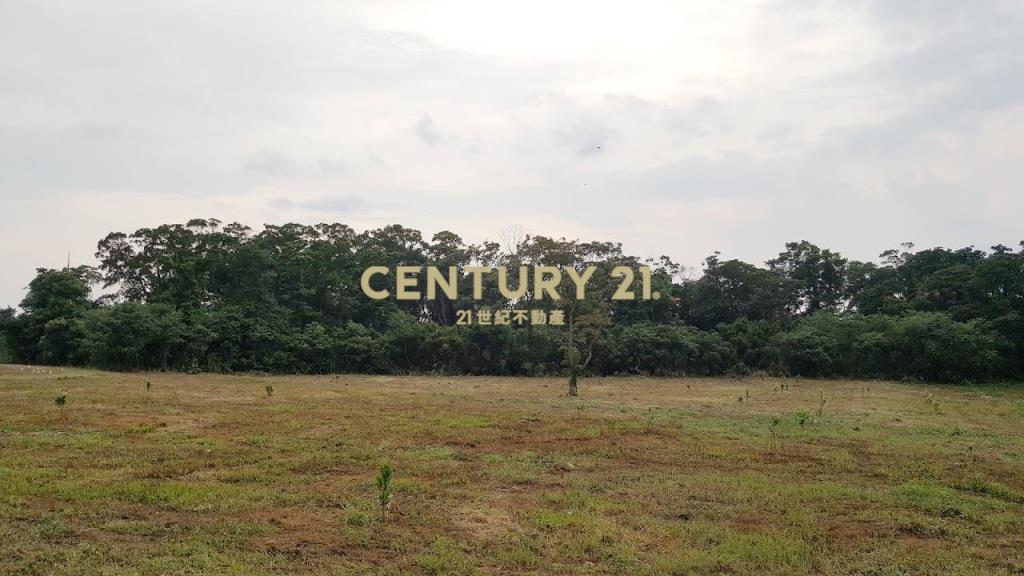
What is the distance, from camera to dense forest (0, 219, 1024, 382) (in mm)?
31250

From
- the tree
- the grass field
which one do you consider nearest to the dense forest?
the tree

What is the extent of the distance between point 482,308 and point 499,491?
101 ft

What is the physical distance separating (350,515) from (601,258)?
36495mm

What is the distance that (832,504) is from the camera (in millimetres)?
8172

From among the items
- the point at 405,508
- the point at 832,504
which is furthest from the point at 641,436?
the point at 405,508

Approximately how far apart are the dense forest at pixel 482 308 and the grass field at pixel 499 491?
485 inches

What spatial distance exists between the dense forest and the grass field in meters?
12.3

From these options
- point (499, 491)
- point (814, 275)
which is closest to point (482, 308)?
point (814, 275)

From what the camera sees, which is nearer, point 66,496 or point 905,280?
point 66,496

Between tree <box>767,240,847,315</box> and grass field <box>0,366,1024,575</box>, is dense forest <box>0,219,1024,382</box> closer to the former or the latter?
tree <box>767,240,847,315</box>

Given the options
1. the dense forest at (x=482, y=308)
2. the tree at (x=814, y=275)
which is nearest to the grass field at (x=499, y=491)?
the dense forest at (x=482, y=308)

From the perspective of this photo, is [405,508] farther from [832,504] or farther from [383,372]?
[383,372]

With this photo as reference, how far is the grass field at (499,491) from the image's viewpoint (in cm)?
619

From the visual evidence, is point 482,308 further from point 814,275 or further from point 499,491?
point 499,491
